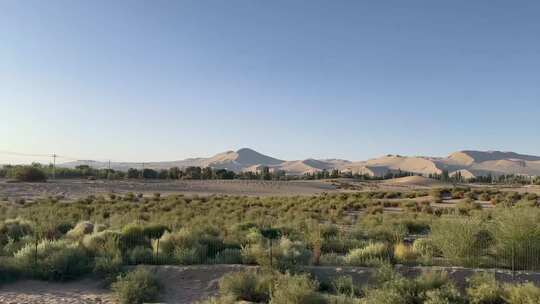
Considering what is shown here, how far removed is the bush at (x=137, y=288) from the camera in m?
Answer: 9.51

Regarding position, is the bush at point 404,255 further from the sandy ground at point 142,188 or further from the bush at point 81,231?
the sandy ground at point 142,188

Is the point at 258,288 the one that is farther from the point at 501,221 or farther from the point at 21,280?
the point at 501,221

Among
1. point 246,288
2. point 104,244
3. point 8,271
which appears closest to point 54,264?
point 8,271

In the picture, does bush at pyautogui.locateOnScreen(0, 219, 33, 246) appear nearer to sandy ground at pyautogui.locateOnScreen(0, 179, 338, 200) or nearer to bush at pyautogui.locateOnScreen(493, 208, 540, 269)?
bush at pyautogui.locateOnScreen(493, 208, 540, 269)

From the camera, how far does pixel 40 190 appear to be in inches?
2174

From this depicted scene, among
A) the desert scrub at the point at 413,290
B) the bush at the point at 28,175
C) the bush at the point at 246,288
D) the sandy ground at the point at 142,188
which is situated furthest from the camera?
the bush at the point at 28,175

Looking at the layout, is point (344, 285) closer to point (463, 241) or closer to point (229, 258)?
point (229, 258)

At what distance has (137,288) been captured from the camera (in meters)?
9.65

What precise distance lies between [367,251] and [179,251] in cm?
535

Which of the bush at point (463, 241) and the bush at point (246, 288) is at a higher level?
the bush at point (463, 241)

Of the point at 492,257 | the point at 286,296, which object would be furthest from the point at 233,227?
the point at 286,296

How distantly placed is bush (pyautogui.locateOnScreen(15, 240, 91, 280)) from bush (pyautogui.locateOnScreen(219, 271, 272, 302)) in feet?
14.0

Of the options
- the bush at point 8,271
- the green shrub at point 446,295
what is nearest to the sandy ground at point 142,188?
the bush at point 8,271

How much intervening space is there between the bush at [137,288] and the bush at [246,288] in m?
1.50
